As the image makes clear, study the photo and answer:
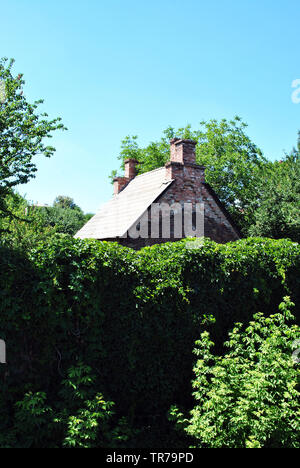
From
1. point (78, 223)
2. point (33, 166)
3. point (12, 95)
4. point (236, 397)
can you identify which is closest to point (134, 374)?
point (236, 397)

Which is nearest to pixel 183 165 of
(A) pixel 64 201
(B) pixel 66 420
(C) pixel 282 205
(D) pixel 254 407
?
(C) pixel 282 205

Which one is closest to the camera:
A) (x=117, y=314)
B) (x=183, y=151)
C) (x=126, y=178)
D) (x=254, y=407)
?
(x=254, y=407)

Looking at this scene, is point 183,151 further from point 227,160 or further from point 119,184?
point 227,160

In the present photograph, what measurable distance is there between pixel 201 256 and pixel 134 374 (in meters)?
2.63

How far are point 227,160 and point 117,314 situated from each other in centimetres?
2639

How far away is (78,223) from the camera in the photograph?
43750 millimetres

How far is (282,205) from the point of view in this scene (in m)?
19.7

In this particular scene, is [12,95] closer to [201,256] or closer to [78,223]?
[201,256]

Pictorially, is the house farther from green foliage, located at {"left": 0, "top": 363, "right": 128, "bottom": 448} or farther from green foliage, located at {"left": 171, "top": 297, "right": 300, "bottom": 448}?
green foliage, located at {"left": 171, "top": 297, "right": 300, "bottom": 448}

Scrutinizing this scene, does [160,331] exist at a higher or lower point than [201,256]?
lower

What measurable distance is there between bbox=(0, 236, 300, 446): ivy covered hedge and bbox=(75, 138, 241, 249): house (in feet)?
22.0

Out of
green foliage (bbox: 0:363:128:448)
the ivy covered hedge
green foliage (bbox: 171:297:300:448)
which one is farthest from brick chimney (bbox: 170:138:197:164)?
green foliage (bbox: 0:363:128:448)

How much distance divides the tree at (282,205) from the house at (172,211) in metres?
4.41

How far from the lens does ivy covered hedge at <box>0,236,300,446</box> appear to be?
18.3ft
